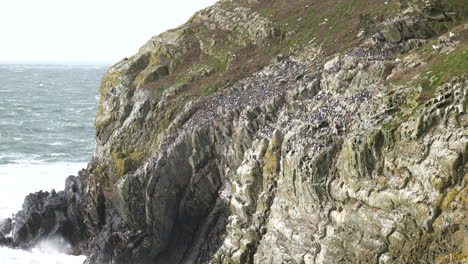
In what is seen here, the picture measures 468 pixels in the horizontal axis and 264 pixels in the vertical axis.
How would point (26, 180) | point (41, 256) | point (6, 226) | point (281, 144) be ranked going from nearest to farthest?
point (281, 144) < point (41, 256) < point (6, 226) < point (26, 180)

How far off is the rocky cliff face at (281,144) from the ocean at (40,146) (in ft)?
14.0

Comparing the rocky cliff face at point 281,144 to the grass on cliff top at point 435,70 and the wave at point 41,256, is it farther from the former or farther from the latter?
the wave at point 41,256

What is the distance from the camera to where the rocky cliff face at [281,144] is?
78.1ft

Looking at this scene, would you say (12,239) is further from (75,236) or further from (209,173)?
(209,173)

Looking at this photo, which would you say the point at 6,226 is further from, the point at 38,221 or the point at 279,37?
the point at 279,37

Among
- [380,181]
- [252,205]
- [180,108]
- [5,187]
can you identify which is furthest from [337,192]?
[5,187]

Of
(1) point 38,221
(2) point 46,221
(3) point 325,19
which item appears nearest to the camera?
(2) point 46,221

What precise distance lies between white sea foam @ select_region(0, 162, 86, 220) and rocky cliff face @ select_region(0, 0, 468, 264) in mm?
6954

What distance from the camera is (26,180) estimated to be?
2345 inches

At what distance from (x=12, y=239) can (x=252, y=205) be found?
26432 millimetres

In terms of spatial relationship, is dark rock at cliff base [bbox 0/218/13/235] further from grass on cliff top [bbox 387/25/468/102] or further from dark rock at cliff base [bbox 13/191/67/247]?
grass on cliff top [bbox 387/25/468/102]

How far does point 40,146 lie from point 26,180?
16.6 metres

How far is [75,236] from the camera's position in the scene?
44688mm

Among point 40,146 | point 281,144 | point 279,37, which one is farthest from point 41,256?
point 40,146
